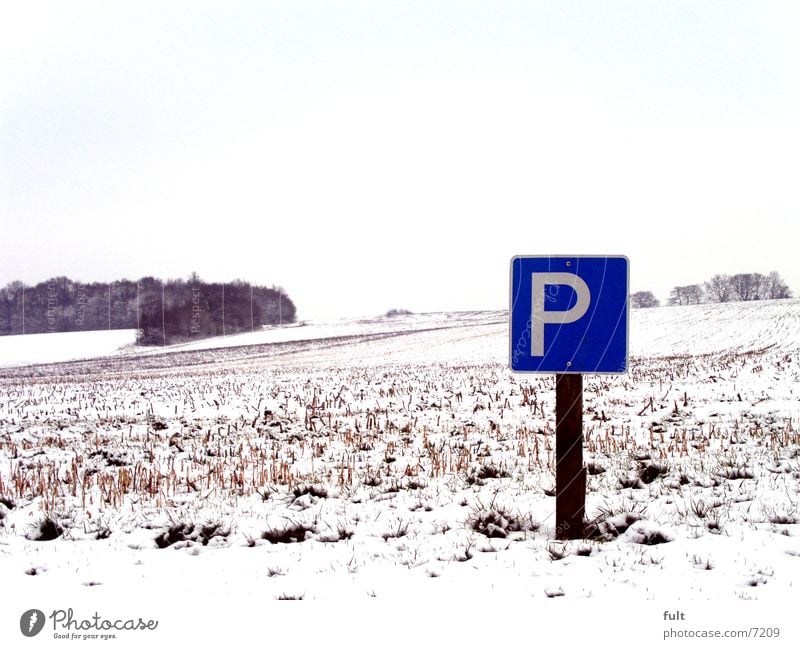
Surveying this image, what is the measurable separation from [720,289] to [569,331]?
11207 cm

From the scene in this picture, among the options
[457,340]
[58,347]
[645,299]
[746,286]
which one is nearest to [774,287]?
[746,286]

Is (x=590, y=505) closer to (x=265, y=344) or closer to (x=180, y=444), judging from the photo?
(x=180, y=444)

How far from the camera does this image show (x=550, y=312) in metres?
4.68

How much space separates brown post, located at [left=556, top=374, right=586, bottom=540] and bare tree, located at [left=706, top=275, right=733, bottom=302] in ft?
365

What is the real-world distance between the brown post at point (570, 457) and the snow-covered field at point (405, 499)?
7.8 inches

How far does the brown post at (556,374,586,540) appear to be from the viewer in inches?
182

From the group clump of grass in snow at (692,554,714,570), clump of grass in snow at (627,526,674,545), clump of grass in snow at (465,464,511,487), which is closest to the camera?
clump of grass in snow at (692,554,714,570)

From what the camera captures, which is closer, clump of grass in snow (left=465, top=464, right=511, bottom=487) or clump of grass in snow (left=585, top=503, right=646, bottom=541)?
clump of grass in snow (left=585, top=503, right=646, bottom=541)

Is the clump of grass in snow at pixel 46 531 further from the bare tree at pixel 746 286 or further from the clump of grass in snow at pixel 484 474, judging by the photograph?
the bare tree at pixel 746 286

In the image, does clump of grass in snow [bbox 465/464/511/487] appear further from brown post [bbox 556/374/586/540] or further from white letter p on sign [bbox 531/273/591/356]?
white letter p on sign [bbox 531/273/591/356]

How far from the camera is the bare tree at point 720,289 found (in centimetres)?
10275

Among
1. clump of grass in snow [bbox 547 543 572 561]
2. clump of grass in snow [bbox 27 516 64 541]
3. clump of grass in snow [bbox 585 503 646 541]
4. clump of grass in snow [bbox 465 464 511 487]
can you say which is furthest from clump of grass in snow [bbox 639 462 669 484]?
clump of grass in snow [bbox 27 516 64 541]

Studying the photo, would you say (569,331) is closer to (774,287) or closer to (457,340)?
(457,340)

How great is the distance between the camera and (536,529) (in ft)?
16.3
